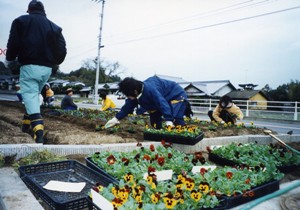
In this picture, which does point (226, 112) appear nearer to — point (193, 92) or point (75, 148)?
point (75, 148)

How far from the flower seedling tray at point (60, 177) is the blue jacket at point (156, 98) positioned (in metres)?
1.98

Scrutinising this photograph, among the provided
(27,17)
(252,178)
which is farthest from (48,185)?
(27,17)

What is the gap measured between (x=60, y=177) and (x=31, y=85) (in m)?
1.58

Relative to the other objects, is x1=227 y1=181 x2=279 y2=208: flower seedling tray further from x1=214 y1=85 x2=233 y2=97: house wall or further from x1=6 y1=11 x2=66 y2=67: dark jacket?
x1=214 y1=85 x2=233 y2=97: house wall

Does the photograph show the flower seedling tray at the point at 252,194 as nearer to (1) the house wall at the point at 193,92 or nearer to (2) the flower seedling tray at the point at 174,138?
(2) the flower seedling tray at the point at 174,138

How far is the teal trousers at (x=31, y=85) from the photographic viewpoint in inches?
135

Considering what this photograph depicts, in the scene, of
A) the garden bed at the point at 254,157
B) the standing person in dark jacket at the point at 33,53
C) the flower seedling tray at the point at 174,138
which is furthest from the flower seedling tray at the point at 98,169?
the garden bed at the point at 254,157

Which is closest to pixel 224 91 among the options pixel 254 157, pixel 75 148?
pixel 254 157

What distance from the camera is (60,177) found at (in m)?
2.54

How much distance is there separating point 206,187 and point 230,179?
21.2 inches

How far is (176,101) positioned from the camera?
16.5 ft

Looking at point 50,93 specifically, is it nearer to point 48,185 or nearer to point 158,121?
point 158,121

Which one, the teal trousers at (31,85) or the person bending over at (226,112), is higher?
the teal trousers at (31,85)

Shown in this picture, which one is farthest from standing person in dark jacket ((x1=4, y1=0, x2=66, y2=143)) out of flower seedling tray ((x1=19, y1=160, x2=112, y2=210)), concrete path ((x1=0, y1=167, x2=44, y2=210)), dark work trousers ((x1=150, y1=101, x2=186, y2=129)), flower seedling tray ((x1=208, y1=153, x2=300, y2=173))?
flower seedling tray ((x1=208, y1=153, x2=300, y2=173))
